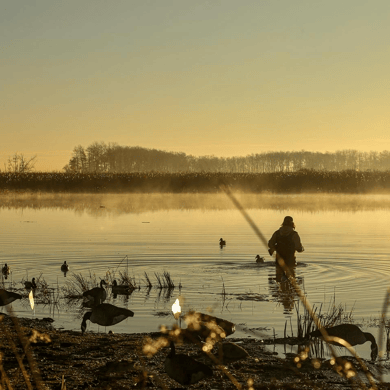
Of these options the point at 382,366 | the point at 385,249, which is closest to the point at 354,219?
the point at 385,249

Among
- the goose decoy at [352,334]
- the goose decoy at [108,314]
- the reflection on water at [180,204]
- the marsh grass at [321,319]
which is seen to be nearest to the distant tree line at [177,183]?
the reflection on water at [180,204]

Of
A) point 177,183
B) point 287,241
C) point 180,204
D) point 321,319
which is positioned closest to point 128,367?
point 321,319

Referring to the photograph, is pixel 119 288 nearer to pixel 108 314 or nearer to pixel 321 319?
pixel 321 319

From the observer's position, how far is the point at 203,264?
2023 cm

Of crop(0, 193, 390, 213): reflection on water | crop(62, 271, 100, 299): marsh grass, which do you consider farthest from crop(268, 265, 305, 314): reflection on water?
crop(0, 193, 390, 213): reflection on water

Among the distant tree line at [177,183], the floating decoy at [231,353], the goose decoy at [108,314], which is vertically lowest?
the floating decoy at [231,353]

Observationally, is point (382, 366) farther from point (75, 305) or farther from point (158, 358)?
point (75, 305)

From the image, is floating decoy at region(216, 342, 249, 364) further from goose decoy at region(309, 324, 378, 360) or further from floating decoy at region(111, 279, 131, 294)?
floating decoy at region(111, 279, 131, 294)

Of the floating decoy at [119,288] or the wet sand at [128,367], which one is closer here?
the wet sand at [128,367]

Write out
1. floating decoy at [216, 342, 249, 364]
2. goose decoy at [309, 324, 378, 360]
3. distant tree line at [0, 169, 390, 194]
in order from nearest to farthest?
goose decoy at [309, 324, 378, 360], floating decoy at [216, 342, 249, 364], distant tree line at [0, 169, 390, 194]

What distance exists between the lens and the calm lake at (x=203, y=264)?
41.7 feet

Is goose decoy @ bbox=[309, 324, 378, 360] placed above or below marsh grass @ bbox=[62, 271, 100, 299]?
above

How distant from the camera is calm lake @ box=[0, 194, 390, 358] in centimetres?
1271

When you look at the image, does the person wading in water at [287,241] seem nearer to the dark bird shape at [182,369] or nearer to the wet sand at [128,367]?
the wet sand at [128,367]
